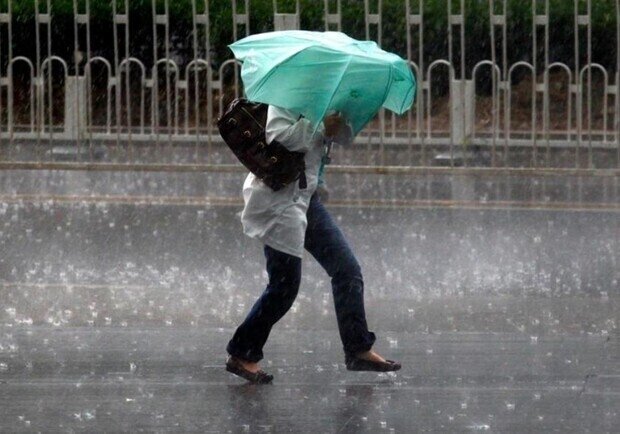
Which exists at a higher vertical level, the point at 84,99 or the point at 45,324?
the point at 84,99

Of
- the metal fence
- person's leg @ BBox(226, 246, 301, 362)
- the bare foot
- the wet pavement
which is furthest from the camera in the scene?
the metal fence

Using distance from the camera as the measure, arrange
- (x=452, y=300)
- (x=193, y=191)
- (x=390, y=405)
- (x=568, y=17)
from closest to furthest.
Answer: (x=390, y=405), (x=452, y=300), (x=193, y=191), (x=568, y=17)

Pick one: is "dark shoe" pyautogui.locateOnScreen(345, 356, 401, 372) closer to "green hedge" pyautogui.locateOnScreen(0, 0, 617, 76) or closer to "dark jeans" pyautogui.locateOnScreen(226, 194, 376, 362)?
"dark jeans" pyautogui.locateOnScreen(226, 194, 376, 362)

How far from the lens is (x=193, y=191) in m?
14.3

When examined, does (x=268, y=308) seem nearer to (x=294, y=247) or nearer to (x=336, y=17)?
(x=294, y=247)

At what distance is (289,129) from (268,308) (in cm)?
86

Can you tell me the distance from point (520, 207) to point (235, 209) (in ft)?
7.99

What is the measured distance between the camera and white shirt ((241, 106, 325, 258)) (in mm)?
6891

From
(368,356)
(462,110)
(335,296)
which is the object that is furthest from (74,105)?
(368,356)

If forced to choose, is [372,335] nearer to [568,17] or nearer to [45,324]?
[45,324]

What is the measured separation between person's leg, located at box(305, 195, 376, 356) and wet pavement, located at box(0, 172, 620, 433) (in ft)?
0.68

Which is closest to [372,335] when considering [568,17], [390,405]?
[390,405]

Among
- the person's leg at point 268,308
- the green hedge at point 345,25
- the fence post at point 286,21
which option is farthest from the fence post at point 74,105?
the person's leg at point 268,308

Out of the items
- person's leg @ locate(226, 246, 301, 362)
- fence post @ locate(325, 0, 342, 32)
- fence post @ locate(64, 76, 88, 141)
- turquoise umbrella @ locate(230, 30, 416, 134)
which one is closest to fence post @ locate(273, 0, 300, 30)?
fence post @ locate(325, 0, 342, 32)
